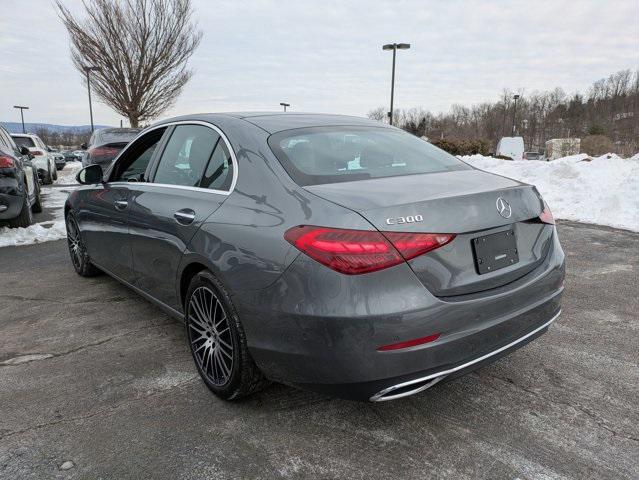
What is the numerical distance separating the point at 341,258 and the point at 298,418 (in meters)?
1.02

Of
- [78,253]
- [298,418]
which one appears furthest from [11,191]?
[298,418]

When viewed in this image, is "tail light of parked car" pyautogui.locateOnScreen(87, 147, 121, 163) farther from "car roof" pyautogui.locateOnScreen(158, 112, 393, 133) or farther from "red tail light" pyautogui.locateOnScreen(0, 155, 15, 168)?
"car roof" pyautogui.locateOnScreen(158, 112, 393, 133)

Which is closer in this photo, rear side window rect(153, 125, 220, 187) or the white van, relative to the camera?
rear side window rect(153, 125, 220, 187)

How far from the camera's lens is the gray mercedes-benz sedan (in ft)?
6.53

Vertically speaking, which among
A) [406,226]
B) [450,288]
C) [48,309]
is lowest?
[48,309]

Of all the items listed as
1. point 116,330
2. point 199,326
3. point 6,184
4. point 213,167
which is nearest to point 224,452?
point 199,326

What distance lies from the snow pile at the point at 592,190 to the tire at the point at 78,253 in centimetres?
740

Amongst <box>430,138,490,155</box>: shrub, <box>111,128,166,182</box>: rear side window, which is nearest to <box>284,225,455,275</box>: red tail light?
<box>111,128,166,182</box>: rear side window

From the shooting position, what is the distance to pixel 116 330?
3.74 m

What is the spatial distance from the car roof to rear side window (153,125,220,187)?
0.09 m

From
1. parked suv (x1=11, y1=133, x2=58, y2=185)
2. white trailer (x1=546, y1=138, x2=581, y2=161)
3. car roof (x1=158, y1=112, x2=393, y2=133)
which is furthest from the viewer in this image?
white trailer (x1=546, y1=138, x2=581, y2=161)

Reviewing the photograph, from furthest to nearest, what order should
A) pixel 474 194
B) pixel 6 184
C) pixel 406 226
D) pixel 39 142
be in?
pixel 39 142 < pixel 6 184 < pixel 474 194 < pixel 406 226

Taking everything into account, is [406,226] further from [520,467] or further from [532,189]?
[520,467]

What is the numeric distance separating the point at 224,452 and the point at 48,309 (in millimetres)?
2755
